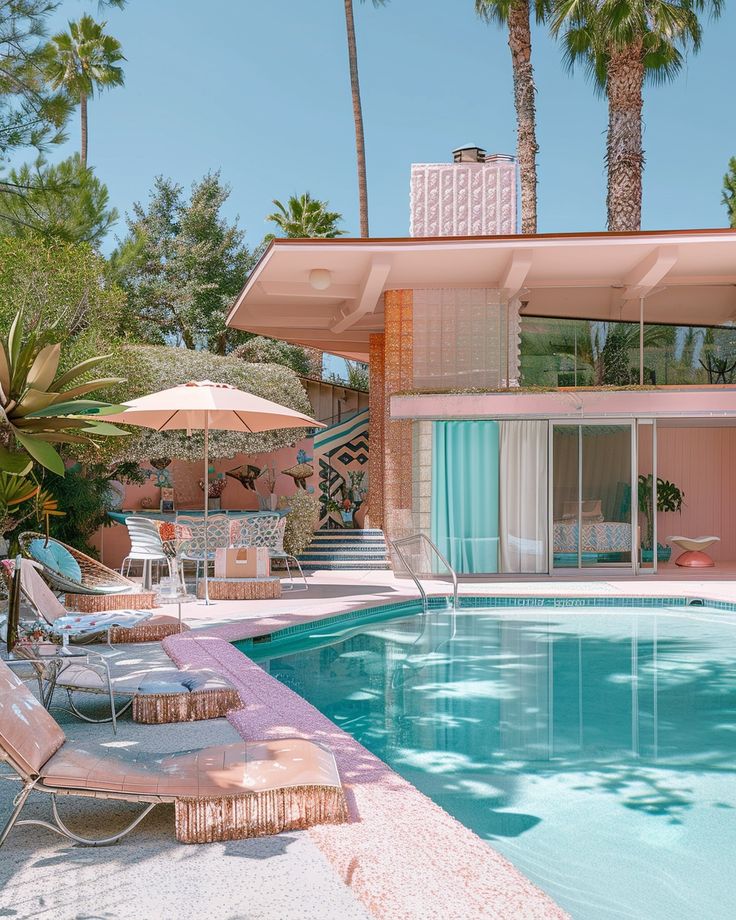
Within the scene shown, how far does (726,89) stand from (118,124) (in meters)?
30.0

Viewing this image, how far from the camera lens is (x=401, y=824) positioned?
12.6 ft

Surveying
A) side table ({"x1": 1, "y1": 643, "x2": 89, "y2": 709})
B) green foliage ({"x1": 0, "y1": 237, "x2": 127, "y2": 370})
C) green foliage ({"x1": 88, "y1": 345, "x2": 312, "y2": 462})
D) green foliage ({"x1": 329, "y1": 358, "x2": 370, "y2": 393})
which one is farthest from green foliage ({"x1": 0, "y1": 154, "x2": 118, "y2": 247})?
green foliage ({"x1": 329, "y1": 358, "x2": 370, "y2": 393})

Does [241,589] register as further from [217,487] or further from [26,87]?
[217,487]

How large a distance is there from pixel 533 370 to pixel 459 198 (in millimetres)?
3766

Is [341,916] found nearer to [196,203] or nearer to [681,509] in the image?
[681,509]

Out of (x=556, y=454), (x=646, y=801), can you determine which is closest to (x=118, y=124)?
(x=556, y=454)

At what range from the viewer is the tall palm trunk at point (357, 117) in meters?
25.1

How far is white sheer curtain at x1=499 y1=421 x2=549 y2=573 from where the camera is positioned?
13.8 meters

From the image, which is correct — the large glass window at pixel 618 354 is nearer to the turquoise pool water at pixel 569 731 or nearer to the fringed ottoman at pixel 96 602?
the turquoise pool water at pixel 569 731

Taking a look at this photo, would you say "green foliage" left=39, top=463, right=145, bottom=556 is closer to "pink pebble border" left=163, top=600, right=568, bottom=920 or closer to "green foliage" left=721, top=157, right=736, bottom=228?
"pink pebble border" left=163, top=600, right=568, bottom=920

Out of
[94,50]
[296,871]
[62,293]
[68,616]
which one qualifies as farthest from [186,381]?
[94,50]

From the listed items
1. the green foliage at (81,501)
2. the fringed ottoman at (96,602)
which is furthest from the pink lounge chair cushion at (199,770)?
the green foliage at (81,501)

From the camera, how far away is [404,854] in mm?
3516

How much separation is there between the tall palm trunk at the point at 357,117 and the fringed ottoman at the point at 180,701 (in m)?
20.5
